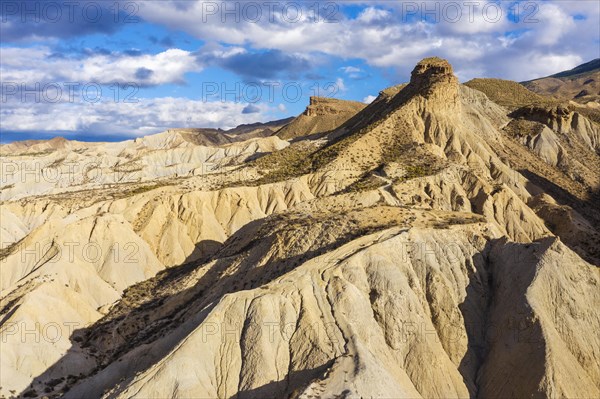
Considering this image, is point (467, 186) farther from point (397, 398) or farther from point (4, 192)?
point (4, 192)

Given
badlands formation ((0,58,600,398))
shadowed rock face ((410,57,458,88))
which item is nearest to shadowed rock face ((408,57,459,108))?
shadowed rock face ((410,57,458,88))

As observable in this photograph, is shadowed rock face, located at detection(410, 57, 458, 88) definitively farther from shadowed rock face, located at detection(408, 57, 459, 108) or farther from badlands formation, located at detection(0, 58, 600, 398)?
badlands formation, located at detection(0, 58, 600, 398)

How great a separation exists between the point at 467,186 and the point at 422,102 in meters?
21.2

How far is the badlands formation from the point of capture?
22.9m

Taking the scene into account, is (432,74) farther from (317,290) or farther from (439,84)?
(317,290)

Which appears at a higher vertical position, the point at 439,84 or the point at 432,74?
the point at 432,74

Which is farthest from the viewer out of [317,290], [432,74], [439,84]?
[432,74]

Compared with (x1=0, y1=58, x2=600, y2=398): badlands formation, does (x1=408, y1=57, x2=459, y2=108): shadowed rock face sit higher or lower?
higher

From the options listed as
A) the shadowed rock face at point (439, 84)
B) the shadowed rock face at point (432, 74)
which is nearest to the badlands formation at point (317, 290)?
the shadowed rock face at point (439, 84)

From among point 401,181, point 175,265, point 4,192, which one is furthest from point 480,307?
point 4,192

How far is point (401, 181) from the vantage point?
161ft

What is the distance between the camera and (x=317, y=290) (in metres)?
25.3

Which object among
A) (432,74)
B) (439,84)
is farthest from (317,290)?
(432,74)

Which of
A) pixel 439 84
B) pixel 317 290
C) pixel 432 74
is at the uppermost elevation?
pixel 432 74
